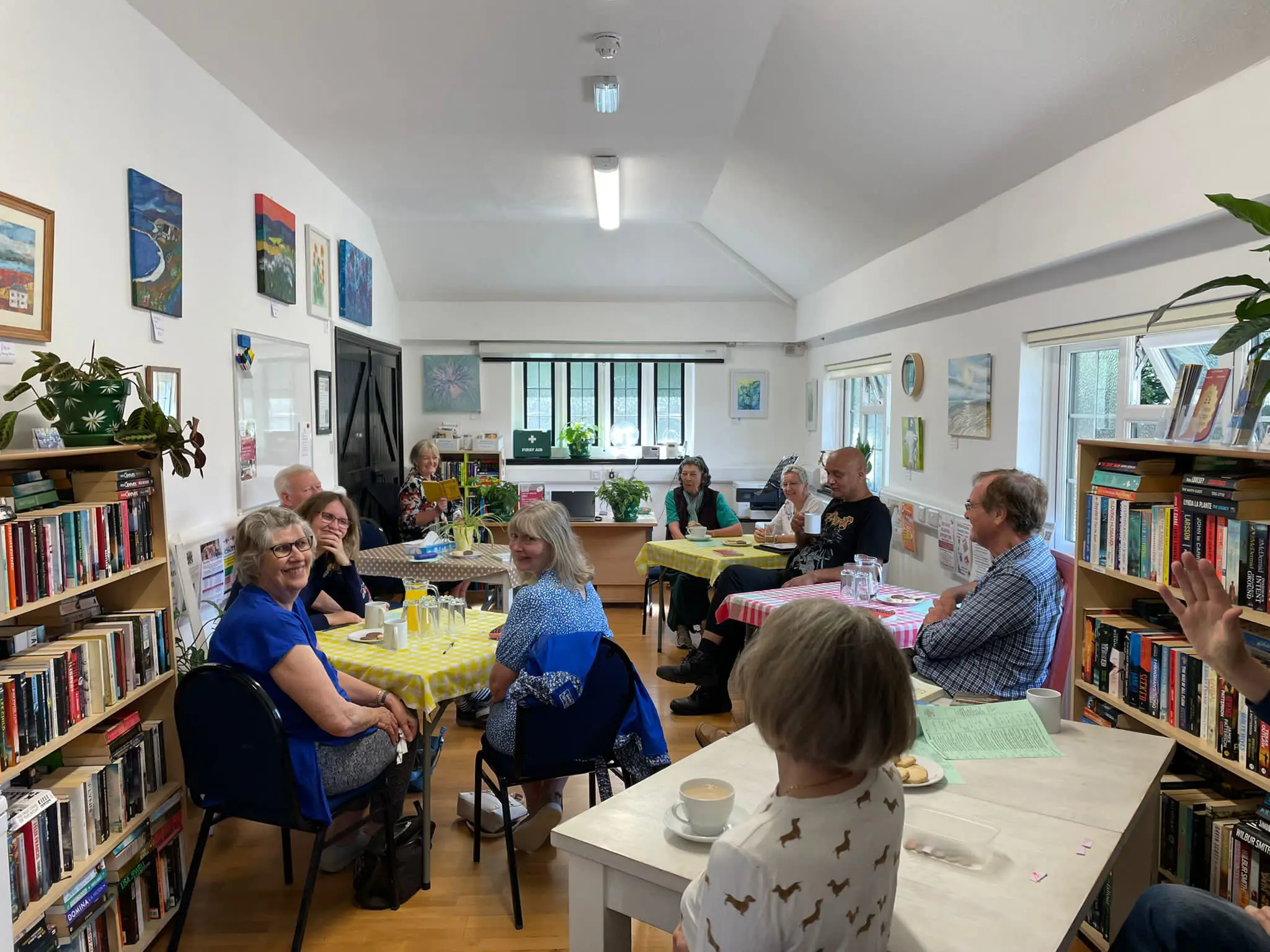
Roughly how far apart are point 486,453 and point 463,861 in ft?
18.9

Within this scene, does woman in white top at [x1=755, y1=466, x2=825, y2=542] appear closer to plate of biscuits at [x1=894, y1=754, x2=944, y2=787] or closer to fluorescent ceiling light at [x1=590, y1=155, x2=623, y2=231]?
fluorescent ceiling light at [x1=590, y1=155, x2=623, y2=231]

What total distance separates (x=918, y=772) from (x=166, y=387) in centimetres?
334

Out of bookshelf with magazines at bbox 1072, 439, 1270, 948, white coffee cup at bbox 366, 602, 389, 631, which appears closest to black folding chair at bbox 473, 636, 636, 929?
white coffee cup at bbox 366, 602, 389, 631

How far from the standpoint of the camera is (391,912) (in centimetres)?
290

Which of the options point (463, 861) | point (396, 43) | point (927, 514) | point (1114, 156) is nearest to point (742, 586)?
point (927, 514)

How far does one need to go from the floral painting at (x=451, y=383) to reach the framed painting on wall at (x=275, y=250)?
3646 millimetres

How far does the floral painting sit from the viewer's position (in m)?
9.07

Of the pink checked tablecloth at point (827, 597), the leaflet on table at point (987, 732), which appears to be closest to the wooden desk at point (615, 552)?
the pink checked tablecloth at point (827, 597)

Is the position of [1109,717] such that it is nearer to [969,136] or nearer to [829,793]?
[829,793]

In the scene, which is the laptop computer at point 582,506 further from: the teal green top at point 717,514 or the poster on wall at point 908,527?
the poster on wall at point 908,527

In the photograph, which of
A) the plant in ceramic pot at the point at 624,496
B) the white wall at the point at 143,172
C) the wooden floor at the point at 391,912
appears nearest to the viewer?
the wooden floor at the point at 391,912

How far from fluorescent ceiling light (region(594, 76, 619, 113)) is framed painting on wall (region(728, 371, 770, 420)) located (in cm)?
516

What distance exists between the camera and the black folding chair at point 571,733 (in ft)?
9.27

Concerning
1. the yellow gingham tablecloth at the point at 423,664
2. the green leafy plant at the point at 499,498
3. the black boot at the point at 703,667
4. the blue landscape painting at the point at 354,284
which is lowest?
the black boot at the point at 703,667
